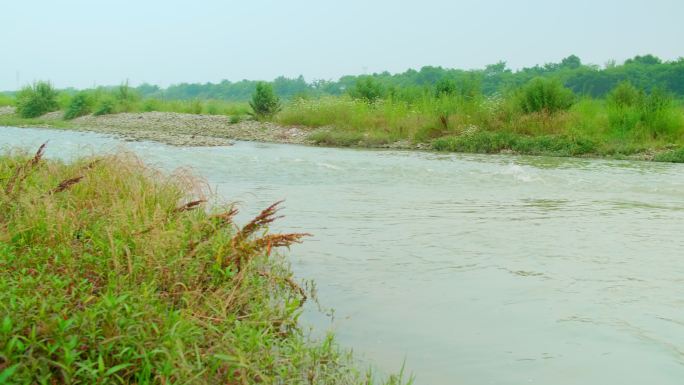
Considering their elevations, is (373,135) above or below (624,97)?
below

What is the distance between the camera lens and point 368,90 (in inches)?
1120

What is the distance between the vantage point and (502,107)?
21.2m

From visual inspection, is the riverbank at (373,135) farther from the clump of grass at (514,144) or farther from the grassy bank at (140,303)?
the grassy bank at (140,303)

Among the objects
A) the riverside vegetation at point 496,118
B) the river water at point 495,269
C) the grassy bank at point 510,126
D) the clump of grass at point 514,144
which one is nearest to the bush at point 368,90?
the riverside vegetation at point 496,118

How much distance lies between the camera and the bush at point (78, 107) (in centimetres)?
3202

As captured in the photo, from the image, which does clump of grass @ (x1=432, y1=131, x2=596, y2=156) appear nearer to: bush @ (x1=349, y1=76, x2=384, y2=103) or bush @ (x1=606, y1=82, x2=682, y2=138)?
bush @ (x1=606, y1=82, x2=682, y2=138)

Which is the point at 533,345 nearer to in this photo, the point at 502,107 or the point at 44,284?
the point at 44,284

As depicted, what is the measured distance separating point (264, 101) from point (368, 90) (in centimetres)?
434

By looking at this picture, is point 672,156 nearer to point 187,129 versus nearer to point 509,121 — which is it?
point 509,121

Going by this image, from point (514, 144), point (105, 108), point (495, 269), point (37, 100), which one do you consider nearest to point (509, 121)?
point (514, 144)

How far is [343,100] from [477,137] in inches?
334

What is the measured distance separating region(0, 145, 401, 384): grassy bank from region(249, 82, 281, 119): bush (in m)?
21.9

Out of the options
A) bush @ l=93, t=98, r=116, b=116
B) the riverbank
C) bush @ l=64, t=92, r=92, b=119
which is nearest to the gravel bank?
the riverbank

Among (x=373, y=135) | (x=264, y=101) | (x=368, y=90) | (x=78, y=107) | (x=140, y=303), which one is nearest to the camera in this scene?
(x=140, y=303)
